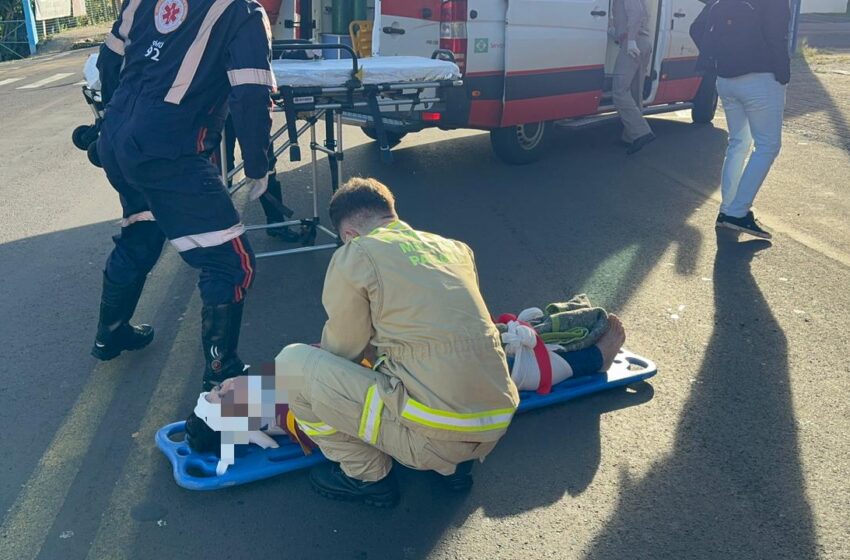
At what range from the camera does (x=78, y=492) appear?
3.25 m

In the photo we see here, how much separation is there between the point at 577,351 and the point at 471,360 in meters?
1.23

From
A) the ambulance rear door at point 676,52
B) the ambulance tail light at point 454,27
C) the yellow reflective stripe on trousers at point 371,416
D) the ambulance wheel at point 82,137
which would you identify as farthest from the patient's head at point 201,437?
the ambulance rear door at point 676,52

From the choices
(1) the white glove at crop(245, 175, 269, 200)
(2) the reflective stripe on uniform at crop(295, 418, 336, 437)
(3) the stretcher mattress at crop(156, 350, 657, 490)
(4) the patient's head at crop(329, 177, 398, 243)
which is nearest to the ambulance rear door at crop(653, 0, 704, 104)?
(1) the white glove at crop(245, 175, 269, 200)

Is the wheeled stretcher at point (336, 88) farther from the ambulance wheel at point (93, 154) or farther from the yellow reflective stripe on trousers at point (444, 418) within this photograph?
the yellow reflective stripe on trousers at point (444, 418)

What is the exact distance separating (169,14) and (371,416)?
6.28 feet

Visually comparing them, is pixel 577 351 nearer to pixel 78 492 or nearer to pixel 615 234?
pixel 78 492

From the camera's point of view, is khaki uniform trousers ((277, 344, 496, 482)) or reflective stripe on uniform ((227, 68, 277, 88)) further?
reflective stripe on uniform ((227, 68, 277, 88))

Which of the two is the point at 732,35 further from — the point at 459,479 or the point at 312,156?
the point at 459,479

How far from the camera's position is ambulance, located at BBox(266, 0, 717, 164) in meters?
7.27

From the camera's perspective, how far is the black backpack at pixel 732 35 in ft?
19.1

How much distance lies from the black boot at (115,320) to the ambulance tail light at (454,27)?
13.1 feet

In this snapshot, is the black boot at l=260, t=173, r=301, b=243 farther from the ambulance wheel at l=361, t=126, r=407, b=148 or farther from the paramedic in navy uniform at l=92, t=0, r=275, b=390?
the ambulance wheel at l=361, t=126, r=407, b=148

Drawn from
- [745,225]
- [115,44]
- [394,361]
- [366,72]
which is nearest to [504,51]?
[745,225]

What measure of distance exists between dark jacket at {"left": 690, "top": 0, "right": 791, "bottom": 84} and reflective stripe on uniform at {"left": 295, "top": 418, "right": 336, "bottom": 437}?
426cm
